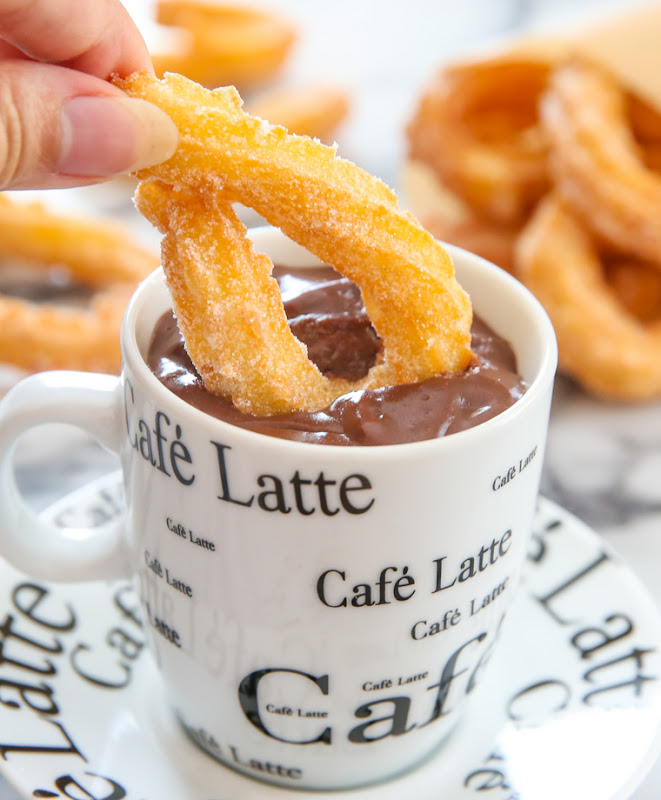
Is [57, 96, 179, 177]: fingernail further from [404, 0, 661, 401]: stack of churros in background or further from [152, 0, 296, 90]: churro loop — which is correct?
[152, 0, 296, 90]: churro loop

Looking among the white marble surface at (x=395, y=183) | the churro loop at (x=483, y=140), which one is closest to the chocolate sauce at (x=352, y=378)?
Answer: the white marble surface at (x=395, y=183)

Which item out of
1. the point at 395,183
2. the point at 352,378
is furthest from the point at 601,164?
the point at 352,378

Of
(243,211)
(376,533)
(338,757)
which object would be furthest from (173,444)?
(243,211)

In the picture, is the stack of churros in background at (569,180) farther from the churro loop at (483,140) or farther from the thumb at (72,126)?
the thumb at (72,126)

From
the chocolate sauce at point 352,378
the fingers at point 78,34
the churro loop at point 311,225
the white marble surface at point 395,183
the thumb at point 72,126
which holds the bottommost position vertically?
the white marble surface at point 395,183

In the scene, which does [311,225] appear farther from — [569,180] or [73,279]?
[73,279]

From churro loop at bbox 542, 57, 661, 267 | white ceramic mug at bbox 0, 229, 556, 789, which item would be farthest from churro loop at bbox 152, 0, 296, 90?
white ceramic mug at bbox 0, 229, 556, 789

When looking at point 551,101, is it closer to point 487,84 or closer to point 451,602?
point 487,84
